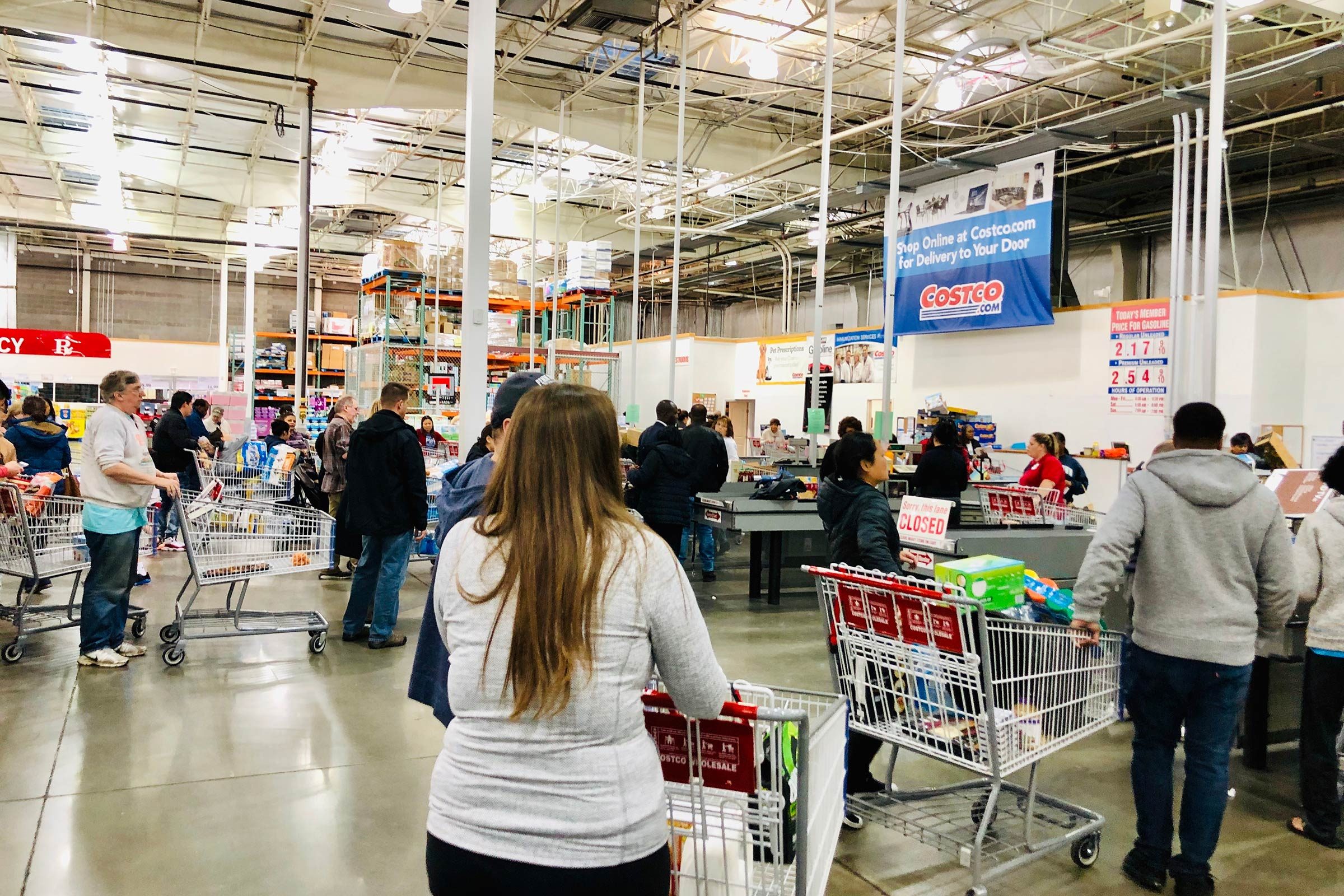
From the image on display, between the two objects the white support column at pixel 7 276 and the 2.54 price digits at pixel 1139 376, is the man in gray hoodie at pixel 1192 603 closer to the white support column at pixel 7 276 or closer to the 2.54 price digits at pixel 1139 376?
the 2.54 price digits at pixel 1139 376

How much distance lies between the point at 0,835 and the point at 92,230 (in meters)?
24.6

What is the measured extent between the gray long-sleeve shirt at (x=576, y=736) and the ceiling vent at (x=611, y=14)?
29.9ft

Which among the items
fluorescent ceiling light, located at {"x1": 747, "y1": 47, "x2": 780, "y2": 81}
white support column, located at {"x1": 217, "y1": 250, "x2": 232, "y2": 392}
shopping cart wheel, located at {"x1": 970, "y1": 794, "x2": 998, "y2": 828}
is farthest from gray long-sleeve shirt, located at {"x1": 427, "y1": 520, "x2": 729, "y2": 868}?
white support column, located at {"x1": 217, "y1": 250, "x2": 232, "y2": 392}

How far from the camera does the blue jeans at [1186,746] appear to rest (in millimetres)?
3020

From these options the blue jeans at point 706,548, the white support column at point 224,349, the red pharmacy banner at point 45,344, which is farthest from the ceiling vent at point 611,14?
the white support column at point 224,349

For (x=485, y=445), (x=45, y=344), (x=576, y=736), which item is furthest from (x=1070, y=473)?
(x=45, y=344)

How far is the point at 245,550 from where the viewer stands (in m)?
5.77

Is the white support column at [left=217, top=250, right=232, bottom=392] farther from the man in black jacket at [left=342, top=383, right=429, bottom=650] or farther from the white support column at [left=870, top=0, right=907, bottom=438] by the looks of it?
the white support column at [left=870, top=0, right=907, bottom=438]

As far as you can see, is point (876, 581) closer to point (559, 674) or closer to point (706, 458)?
point (559, 674)

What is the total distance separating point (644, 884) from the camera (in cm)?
149

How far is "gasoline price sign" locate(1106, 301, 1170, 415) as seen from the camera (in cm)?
1191

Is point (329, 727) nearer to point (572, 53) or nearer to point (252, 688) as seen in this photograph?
point (252, 688)

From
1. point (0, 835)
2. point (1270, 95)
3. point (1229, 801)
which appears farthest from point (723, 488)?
point (1270, 95)

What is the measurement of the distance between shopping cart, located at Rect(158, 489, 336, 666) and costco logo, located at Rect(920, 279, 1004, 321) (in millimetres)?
9720
